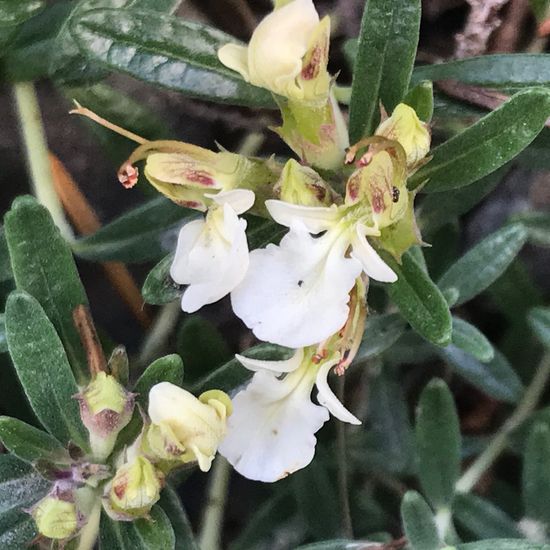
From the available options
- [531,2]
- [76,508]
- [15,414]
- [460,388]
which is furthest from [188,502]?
[531,2]

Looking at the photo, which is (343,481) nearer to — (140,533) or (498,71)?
(140,533)

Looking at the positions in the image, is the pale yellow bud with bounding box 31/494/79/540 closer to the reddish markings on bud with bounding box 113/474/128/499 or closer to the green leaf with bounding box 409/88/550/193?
the reddish markings on bud with bounding box 113/474/128/499

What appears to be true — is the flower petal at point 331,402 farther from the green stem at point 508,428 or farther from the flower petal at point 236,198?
the green stem at point 508,428

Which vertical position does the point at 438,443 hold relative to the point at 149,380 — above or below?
below

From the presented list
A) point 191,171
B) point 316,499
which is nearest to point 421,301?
point 191,171

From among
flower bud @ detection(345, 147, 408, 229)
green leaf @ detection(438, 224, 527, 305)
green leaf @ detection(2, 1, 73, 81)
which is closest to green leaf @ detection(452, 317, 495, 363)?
green leaf @ detection(438, 224, 527, 305)

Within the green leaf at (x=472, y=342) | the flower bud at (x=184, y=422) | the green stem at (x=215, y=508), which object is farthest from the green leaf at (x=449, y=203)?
the flower bud at (x=184, y=422)
